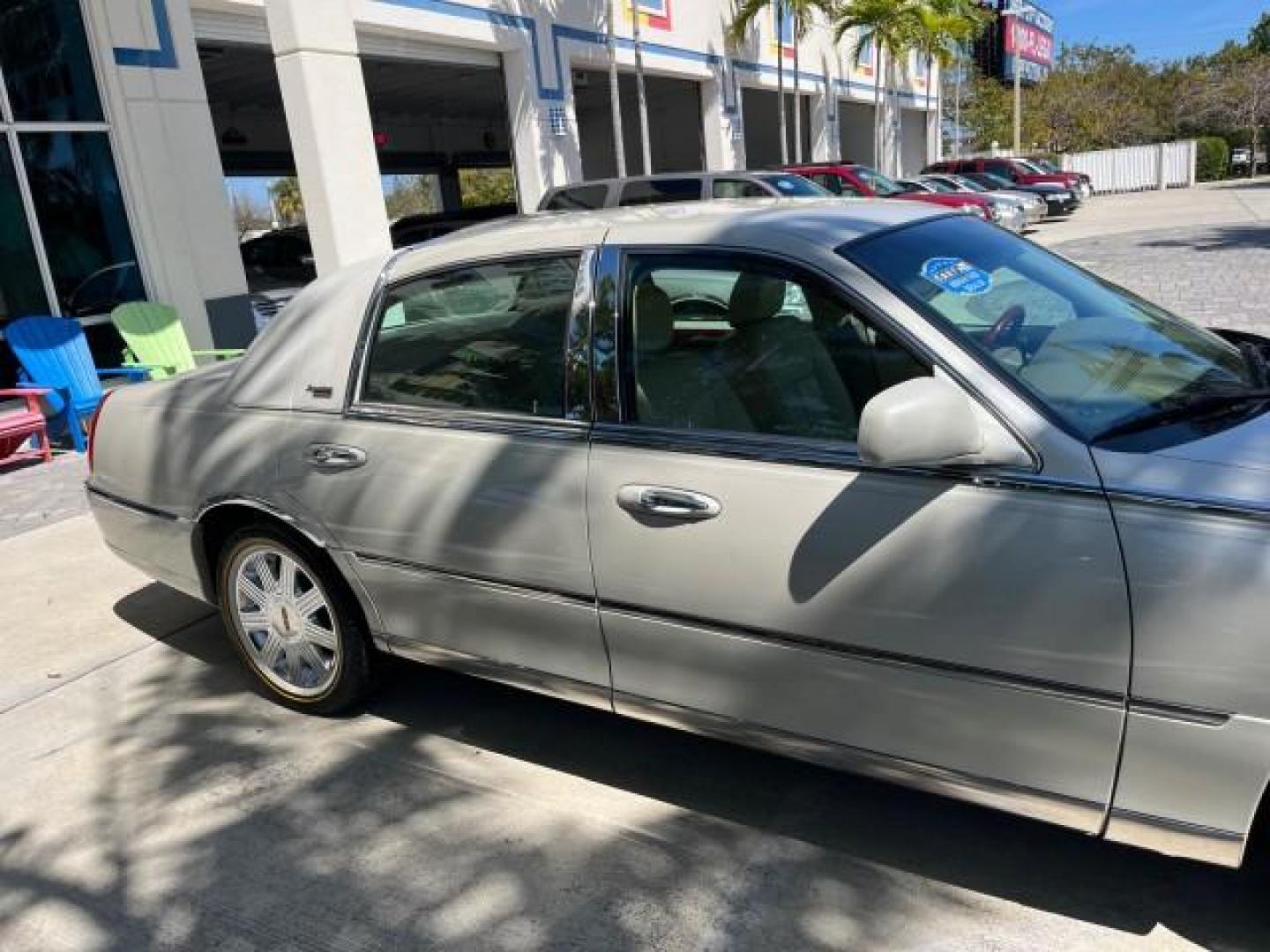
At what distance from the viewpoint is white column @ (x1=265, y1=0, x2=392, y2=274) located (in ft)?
31.6

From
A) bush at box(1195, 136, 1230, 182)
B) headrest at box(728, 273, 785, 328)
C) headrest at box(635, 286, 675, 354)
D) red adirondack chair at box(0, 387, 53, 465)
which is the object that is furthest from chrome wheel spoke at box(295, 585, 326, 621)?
bush at box(1195, 136, 1230, 182)

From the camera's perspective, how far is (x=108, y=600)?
16.1 feet

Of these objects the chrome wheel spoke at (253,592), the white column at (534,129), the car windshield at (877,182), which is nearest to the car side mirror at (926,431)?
the chrome wheel spoke at (253,592)

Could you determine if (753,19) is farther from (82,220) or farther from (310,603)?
(310,603)

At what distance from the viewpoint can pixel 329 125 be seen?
32.8 ft

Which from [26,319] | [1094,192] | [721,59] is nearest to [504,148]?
[721,59]

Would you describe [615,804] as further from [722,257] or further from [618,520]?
[722,257]

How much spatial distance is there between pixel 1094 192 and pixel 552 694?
142 feet

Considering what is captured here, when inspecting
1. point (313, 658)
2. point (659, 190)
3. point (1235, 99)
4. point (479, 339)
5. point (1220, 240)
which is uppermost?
point (1235, 99)

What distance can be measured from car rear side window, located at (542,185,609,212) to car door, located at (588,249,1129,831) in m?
10.6

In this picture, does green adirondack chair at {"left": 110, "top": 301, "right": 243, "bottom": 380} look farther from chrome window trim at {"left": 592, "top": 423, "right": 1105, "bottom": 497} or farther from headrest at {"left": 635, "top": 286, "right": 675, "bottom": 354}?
chrome window trim at {"left": 592, "top": 423, "right": 1105, "bottom": 497}

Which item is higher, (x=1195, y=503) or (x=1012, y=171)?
(x=1012, y=171)

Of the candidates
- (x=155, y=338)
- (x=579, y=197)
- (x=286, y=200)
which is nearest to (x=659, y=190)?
(x=579, y=197)

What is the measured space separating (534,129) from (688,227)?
13346mm
